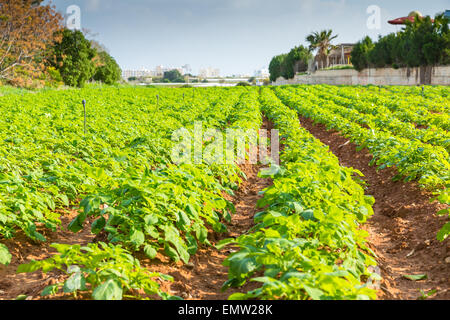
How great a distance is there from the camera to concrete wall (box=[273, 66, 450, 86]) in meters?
43.8

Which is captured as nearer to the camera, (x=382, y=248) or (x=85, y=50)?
(x=382, y=248)

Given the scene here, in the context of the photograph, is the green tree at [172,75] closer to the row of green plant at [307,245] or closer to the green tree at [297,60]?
the green tree at [297,60]

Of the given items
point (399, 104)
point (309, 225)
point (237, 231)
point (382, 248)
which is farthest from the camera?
point (399, 104)

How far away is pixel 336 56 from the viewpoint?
311 feet

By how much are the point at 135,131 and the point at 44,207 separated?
6.14 meters

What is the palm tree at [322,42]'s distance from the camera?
3351 inches

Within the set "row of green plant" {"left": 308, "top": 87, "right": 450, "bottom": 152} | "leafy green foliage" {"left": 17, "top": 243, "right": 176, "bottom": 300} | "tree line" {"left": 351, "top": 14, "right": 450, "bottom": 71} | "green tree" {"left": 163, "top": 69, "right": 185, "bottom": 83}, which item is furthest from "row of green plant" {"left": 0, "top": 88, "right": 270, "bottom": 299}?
"green tree" {"left": 163, "top": 69, "right": 185, "bottom": 83}

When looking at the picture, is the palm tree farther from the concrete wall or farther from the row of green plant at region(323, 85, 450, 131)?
the row of green plant at region(323, 85, 450, 131)

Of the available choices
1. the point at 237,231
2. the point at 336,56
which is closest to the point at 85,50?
the point at 237,231

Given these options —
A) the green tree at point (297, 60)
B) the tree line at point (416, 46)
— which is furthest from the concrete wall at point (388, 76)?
the green tree at point (297, 60)

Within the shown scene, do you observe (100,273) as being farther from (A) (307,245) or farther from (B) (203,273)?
(B) (203,273)

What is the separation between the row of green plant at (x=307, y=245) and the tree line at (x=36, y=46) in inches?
1502

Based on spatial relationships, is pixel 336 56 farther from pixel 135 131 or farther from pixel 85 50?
pixel 135 131
